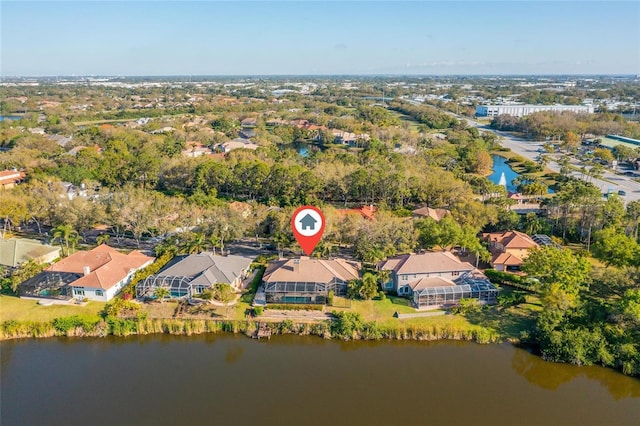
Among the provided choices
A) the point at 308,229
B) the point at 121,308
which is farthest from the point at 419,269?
the point at 121,308

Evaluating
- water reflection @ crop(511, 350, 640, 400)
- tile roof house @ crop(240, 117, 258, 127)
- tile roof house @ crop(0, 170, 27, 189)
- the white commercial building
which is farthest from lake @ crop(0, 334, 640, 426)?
the white commercial building

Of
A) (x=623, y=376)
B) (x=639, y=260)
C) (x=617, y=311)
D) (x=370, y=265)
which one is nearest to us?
(x=623, y=376)

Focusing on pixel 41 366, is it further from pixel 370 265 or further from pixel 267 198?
pixel 267 198

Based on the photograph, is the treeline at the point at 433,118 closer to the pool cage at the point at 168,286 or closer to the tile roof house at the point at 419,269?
the tile roof house at the point at 419,269

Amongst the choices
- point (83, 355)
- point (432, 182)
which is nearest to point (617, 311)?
point (432, 182)

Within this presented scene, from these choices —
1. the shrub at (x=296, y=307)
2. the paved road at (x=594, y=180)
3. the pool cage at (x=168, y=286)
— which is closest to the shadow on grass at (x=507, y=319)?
the shrub at (x=296, y=307)

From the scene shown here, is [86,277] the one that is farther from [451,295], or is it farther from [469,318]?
[469,318]

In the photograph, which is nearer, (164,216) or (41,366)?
(41,366)
